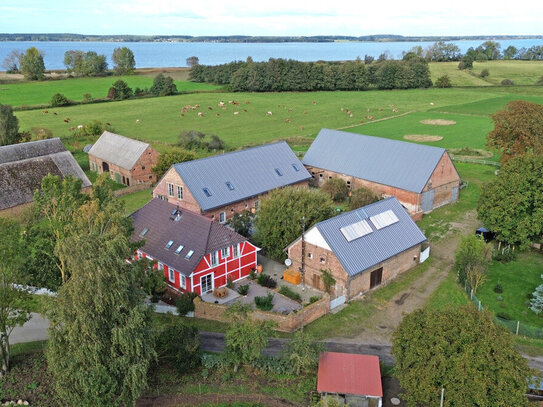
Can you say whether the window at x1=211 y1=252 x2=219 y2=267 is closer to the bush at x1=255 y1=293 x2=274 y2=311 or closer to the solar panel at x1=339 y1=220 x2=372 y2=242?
the bush at x1=255 y1=293 x2=274 y2=311

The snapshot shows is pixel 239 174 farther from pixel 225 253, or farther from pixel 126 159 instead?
pixel 126 159

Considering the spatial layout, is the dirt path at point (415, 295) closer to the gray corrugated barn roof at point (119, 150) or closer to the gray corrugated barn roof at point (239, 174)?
the gray corrugated barn roof at point (239, 174)

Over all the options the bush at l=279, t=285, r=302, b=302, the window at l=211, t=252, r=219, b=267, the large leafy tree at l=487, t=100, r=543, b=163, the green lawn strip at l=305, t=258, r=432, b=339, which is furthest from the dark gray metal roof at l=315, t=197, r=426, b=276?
the large leafy tree at l=487, t=100, r=543, b=163

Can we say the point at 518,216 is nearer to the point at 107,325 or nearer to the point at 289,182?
the point at 289,182

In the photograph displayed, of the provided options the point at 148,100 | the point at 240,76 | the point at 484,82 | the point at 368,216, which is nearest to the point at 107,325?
the point at 368,216

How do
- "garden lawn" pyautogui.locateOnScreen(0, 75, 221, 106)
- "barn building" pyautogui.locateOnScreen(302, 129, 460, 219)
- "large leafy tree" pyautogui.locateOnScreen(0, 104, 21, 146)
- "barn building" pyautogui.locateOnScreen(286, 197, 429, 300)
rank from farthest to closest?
"garden lawn" pyautogui.locateOnScreen(0, 75, 221, 106)
"large leafy tree" pyautogui.locateOnScreen(0, 104, 21, 146)
"barn building" pyautogui.locateOnScreen(302, 129, 460, 219)
"barn building" pyautogui.locateOnScreen(286, 197, 429, 300)
